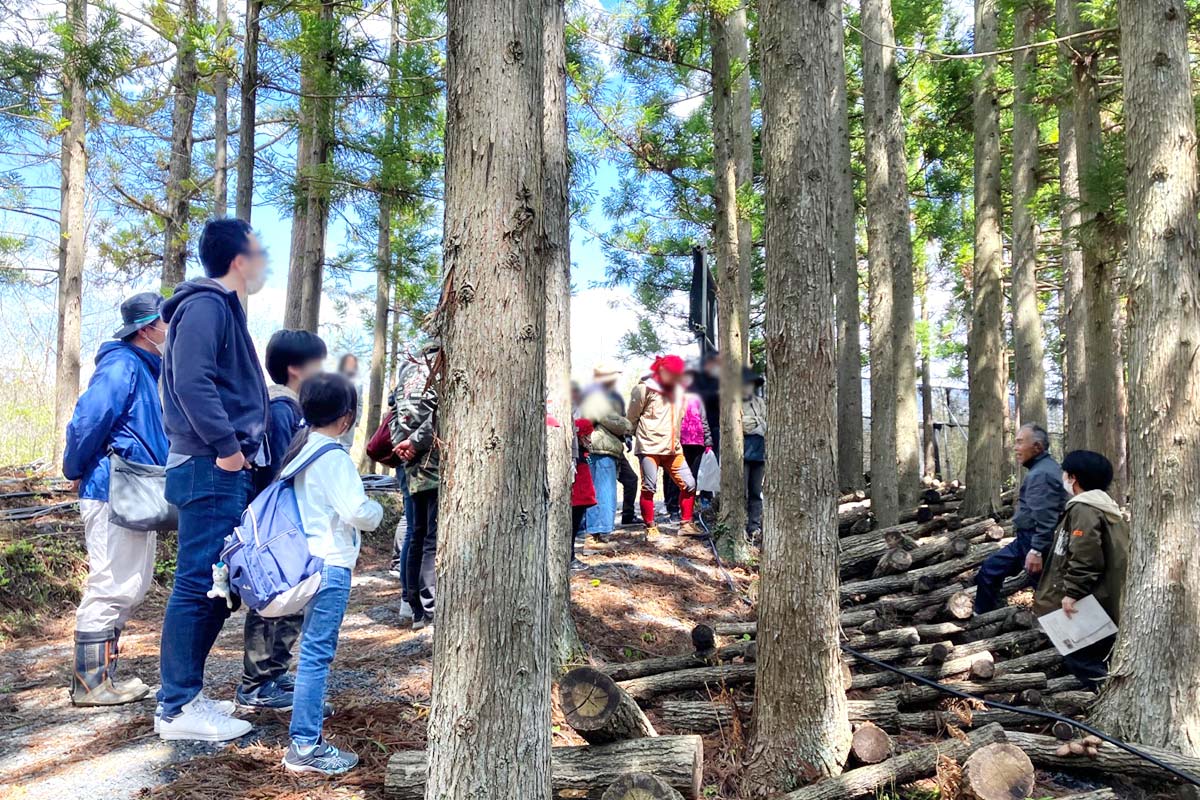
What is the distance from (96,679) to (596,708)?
2652 mm

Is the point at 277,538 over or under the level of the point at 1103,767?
over

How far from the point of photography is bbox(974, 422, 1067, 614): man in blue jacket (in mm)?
6406

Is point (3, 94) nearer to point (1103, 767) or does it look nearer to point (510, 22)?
→ point (510, 22)

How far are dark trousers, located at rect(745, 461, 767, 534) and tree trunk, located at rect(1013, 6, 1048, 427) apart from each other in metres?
4.18

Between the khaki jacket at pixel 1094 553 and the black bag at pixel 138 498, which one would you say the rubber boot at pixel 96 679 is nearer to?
the black bag at pixel 138 498

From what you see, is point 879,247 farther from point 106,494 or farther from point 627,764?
point 106,494

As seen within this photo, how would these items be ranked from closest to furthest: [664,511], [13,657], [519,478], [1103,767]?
[519,478], [1103,767], [13,657], [664,511]

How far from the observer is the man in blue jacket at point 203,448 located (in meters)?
3.42

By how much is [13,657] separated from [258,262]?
12.3ft

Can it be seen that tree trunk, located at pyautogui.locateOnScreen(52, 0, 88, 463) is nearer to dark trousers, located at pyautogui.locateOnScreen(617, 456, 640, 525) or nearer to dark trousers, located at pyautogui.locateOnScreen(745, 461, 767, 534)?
dark trousers, located at pyautogui.locateOnScreen(617, 456, 640, 525)

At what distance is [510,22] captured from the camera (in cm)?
246

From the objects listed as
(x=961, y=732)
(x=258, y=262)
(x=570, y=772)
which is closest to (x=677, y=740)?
(x=570, y=772)

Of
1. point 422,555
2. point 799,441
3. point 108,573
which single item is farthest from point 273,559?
point 799,441

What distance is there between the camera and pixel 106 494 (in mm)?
4012
